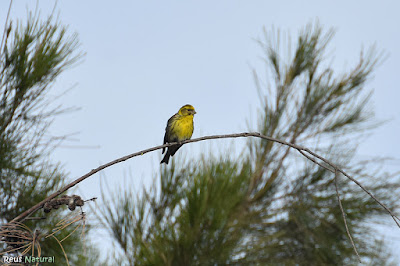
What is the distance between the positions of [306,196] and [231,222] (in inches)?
20.3

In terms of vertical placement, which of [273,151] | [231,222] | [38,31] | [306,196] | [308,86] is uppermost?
[38,31]

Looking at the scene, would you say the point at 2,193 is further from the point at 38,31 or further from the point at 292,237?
the point at 292,237

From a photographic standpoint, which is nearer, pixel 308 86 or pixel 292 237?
pixel 292 237

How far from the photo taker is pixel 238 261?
2105 millimetres

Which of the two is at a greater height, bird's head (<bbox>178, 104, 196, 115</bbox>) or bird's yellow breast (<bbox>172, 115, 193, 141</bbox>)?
bird's head (<bbox>178, 104, 196, 115</bbox>)

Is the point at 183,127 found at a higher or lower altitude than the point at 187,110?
lower

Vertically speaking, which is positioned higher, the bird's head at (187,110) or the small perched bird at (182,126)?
the bird's head at (187,110)

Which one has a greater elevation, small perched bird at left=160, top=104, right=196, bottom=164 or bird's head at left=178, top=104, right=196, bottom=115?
bird's head at left=178, top=104, right=196, bottom=115

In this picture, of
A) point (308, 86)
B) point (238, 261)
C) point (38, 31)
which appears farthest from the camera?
point (308, 86)

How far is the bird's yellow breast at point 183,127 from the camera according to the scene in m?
2.78

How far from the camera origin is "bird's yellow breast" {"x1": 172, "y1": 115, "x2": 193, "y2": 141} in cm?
278

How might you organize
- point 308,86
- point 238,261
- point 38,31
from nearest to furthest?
point 238,261, point 38,31, point 308,86

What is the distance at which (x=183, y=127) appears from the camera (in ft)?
9.13

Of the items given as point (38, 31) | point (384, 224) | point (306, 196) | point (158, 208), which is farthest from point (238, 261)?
point (38, 31)
